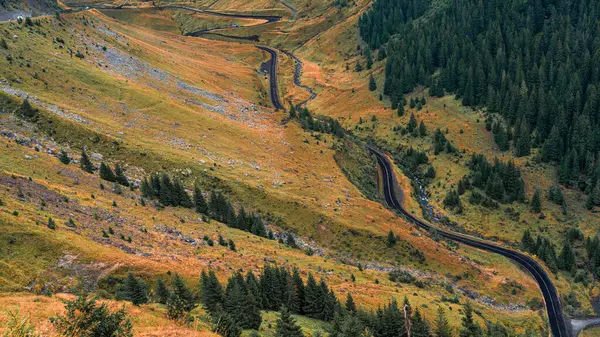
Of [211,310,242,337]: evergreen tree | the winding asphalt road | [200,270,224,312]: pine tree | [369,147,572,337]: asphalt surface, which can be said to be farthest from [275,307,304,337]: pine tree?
[369,147,572,337]: asphalt surface

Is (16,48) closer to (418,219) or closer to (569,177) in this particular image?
(418,219)

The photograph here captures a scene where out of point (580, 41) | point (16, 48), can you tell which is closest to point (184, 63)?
point (16, 48)

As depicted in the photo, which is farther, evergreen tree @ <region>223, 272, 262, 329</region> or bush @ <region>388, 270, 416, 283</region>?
bush @ <region>388, 270, 416, 283</region>

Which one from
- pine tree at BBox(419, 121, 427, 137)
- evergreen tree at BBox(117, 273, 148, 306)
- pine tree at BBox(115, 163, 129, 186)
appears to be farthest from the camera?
pine tree at BBox(419, 121, 427, 137)

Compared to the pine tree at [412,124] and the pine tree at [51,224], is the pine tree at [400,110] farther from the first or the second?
the pine tree at [51,224]

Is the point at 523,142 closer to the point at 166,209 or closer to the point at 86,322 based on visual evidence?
the point at 166,209

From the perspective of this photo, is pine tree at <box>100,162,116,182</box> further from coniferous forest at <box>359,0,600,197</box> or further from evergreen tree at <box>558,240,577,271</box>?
coniferous forest at <box>359,0,600,197</box>

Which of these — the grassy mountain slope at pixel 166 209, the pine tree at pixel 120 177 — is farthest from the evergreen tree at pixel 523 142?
the pine tree at pixel 120 177
